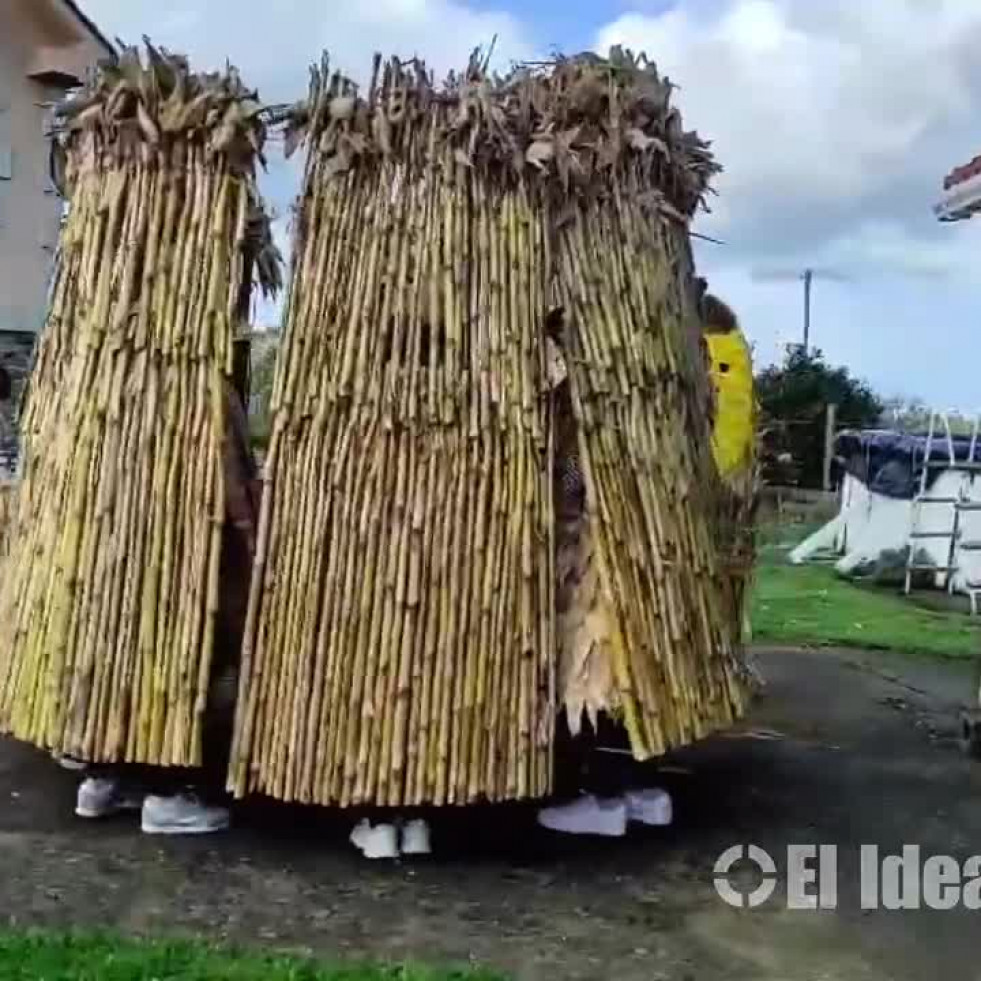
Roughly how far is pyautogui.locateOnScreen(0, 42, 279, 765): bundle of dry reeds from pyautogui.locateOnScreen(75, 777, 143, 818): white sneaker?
0.49 m

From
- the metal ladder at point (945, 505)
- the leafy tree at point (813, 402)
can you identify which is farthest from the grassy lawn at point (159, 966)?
the leafy tree at point (813, 402)

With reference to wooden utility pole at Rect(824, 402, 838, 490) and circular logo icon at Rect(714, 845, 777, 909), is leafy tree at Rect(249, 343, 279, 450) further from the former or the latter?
wooden utility pole at Rect(824, 402, 838, 490)

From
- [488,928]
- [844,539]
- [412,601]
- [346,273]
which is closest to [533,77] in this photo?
[346,273]

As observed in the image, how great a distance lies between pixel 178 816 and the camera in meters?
6.64

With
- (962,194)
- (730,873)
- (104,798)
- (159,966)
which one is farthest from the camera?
(962,194)

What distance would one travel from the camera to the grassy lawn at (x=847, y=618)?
12883 millimetres

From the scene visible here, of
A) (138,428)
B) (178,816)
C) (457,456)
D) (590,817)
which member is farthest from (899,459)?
(138,428)

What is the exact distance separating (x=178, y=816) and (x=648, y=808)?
2.01 meters

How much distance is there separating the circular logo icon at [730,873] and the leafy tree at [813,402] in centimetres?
1730

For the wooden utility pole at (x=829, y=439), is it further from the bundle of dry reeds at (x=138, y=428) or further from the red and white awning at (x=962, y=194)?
the bundle of dry reeds at (x=138, y=428)

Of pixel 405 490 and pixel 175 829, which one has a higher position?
pixel 405 490

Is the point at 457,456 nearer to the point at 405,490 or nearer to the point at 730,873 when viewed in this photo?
the point at 405,490

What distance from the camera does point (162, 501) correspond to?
631cm

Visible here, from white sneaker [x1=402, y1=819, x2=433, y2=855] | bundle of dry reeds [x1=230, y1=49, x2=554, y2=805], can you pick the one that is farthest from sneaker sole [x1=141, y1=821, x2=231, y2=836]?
white sneaker [x1=402, y1=819, x2=433, y2=855]
